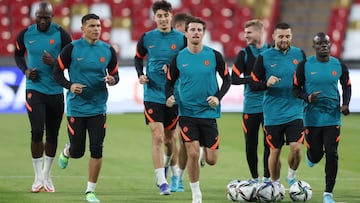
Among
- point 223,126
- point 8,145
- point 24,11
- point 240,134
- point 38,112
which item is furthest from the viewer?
point 24,11

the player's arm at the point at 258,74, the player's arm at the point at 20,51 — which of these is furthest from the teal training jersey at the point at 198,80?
the player's arm at the point at 20,51

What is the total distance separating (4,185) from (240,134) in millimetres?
9726

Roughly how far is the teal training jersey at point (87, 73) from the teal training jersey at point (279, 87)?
81.9 inches

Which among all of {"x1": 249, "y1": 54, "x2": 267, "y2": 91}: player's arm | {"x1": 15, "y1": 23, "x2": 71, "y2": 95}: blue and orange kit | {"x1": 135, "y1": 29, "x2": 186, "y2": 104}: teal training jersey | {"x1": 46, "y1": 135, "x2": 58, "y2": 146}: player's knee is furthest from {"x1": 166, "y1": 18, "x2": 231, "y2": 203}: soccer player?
{"x1": 46, "y1": 135, "x2": 58, "y2": 146}: player's knee

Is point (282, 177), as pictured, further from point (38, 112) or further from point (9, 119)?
point (9, 119)

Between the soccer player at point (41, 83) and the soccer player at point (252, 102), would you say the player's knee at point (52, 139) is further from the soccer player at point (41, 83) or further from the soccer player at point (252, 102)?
the soccer player at point (252, 102)

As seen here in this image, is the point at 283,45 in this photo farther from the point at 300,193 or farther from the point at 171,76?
the point at 300,193

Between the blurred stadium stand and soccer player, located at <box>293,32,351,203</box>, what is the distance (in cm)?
1863

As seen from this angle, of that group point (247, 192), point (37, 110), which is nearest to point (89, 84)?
point (37, 110)

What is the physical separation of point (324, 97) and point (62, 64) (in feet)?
11.0

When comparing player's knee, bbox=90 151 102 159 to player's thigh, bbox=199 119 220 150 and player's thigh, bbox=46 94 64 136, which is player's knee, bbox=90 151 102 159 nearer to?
player's thigh, bbox=199 119 220 150

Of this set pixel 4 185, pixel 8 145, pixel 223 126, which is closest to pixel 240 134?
pixel 223 126

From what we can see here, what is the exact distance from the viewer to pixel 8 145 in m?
20.6

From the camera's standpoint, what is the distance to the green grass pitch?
13.5 m
